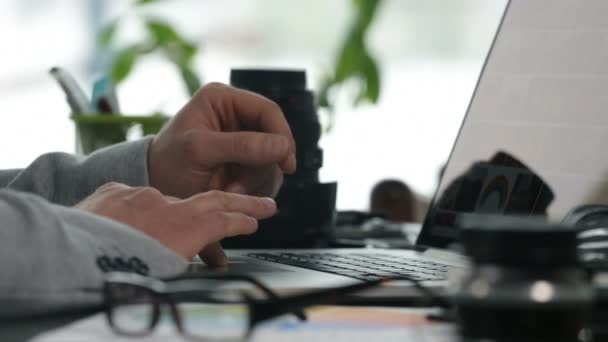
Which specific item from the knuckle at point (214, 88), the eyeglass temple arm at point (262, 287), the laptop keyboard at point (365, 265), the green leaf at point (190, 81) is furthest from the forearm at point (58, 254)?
the green leaf at point (190, 81)

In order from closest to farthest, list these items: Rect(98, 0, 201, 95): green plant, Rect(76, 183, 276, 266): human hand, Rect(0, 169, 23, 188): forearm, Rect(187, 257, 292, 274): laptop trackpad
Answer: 1. Rect(76, 183, 276, 266): human hand
2. Rect(187, 257, 292, 274): laptop trackpad
3. Rect(0, 169, 23, 188): forearm
4. Rect(98, 0, 201, 95): green plant

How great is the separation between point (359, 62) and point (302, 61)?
383 mm

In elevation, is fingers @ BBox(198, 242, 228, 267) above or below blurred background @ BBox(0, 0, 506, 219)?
below

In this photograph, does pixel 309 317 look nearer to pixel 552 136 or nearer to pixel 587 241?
pixel 587 241

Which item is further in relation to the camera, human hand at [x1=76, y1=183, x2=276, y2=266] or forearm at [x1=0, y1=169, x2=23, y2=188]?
forearm at [x1=0, y1=169, x2=23, y2=188]

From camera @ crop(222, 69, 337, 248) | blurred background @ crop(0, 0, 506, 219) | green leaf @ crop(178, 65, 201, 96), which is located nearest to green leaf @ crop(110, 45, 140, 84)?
blurred background @ crop(0, 0, 506, 219)

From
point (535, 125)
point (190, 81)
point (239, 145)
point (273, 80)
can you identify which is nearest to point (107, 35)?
point (190, 81)

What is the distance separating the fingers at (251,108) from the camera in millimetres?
1025

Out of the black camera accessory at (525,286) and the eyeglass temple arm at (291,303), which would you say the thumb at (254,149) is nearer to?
the eyeglass temple arm at (291,303)

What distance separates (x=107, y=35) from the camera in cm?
263

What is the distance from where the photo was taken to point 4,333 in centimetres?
55

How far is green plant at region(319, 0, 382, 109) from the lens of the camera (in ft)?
8.68

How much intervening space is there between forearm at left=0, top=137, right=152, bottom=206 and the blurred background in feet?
5.57

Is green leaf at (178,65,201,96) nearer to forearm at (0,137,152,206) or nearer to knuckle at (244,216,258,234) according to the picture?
forearm at (0,137,152,206)
